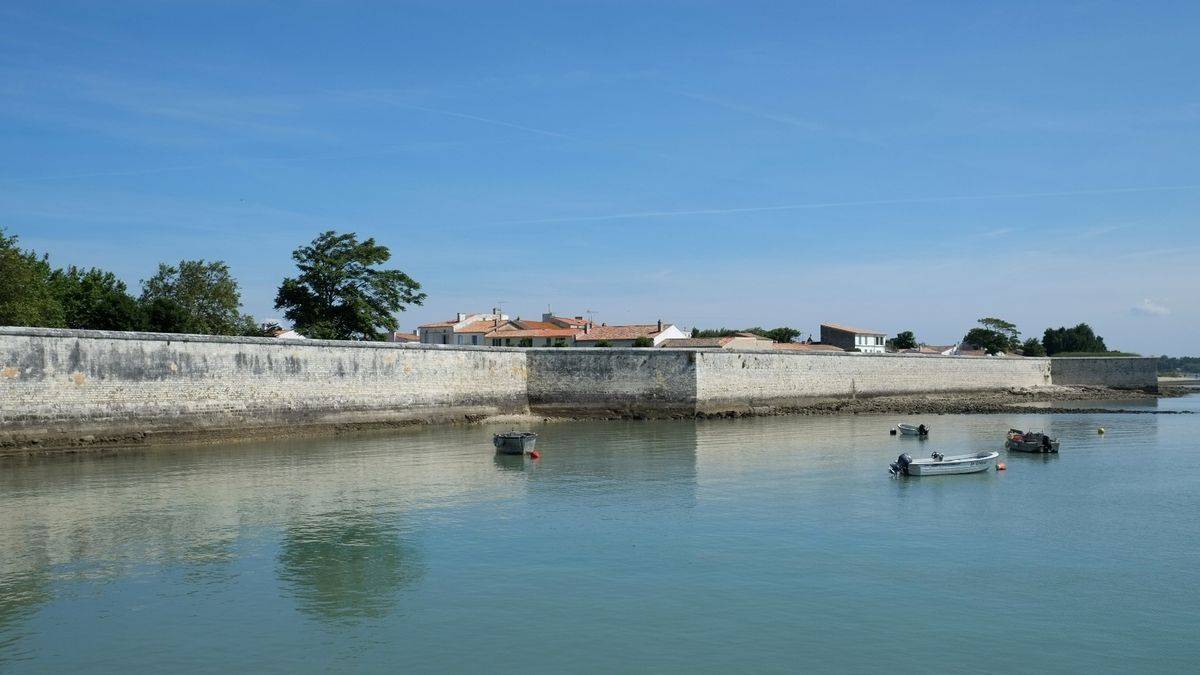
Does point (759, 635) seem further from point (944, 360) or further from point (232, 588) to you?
point (944, 360)

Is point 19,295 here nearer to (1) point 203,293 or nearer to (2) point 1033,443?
(1) point 203,293

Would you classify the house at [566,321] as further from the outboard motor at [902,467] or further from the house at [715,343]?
the outboard motor at [902,467]

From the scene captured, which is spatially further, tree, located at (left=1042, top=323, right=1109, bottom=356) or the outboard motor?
tree, located at (left=1042, top=323, right=1109, bottom=356)

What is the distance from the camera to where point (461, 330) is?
80.1 meters

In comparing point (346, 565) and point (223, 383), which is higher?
point (223, 383)

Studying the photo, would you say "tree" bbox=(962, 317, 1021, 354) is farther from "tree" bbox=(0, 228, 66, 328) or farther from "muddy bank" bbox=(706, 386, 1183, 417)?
"tree" bbox=(0, 228, 66, 328)

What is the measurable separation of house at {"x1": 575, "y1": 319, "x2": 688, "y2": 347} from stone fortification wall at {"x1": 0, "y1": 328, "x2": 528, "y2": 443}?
2919cm

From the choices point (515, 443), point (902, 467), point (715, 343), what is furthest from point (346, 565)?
point (715, 343)

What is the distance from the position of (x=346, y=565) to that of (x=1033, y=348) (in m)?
93.7

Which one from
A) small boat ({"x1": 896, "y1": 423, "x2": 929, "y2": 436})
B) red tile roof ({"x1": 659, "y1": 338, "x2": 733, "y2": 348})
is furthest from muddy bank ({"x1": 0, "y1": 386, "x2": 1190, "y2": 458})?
red tile roof ({"x1": 659, "y1": 338, "x2": 733, "y2": 348})

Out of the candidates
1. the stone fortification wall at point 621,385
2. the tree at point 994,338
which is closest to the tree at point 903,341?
the tree at point 994,338

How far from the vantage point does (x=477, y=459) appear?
2695 cm

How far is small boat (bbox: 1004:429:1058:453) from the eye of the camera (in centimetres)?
2788

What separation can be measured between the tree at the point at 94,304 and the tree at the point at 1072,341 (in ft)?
286
